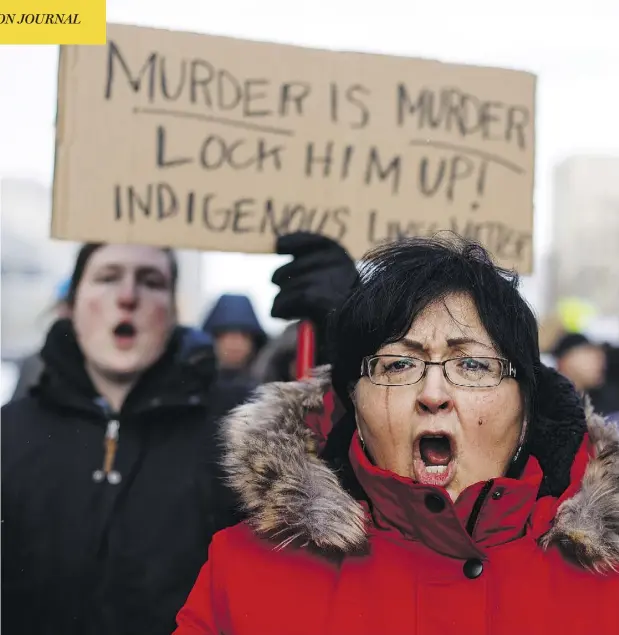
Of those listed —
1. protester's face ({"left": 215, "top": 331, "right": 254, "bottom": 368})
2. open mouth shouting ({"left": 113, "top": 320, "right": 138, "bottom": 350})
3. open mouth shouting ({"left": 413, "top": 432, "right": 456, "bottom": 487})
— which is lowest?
open mouth shouting ({"left": 413, "top": 432, "right": 456, "bottom": 487})

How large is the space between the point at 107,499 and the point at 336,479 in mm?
1060

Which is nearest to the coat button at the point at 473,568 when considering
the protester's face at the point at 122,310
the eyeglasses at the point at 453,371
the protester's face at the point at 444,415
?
the protester's face at the point at 444,415

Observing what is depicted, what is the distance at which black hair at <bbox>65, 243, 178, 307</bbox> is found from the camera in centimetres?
298

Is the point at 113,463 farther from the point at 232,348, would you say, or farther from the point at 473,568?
the point at 232,348

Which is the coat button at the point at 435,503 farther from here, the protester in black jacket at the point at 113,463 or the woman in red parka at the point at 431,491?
the protester in black jacket at the point at 113,463

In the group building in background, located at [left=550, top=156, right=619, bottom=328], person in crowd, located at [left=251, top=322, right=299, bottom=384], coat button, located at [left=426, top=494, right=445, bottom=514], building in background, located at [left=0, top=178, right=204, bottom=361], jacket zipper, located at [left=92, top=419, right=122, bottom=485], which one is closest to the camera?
coat button, located at [left=426, top=494, right=445, bottom=514]

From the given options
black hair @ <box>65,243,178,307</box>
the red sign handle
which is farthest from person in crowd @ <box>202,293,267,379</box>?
the red sign handle

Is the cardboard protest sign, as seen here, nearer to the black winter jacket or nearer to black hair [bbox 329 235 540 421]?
the black winter jacket

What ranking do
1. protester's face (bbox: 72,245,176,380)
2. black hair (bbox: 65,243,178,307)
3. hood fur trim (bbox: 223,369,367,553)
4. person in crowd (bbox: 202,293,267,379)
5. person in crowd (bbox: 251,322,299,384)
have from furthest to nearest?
person in crowd (bbox: 202,293,267,379)
person in crowd (bbox: 251,322,299,384)
black hair (bbox: 65,243,178,307)
protester's face (bbox: 72,245,176,380)
hood fur trim (bbox: 223,369,367,553)

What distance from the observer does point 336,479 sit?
6.03 ft

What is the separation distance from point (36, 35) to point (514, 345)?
1.48 metres

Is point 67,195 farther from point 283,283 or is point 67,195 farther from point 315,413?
point 315,413

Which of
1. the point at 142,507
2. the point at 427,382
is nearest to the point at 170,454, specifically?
the point at 142,507

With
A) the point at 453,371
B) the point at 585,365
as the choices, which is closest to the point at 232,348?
the point at 585,365
